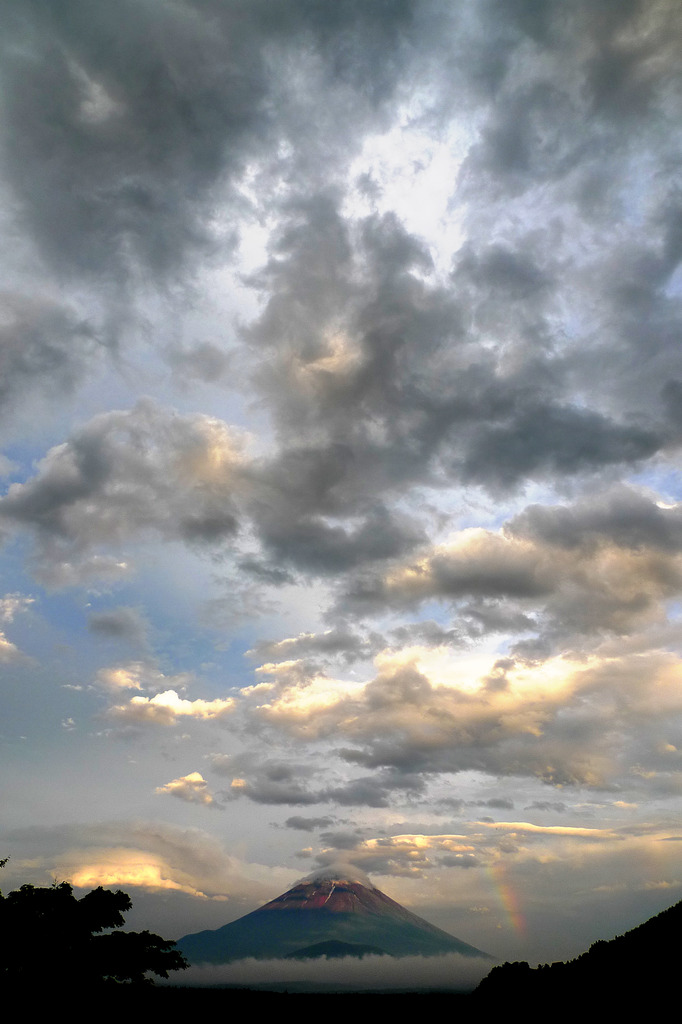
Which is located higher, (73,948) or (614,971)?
(73,948)

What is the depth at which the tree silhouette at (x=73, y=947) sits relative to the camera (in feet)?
173

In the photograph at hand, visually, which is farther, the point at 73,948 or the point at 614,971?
the point at 614,971

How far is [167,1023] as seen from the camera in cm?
5975

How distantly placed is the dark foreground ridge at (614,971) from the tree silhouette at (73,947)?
377 feet

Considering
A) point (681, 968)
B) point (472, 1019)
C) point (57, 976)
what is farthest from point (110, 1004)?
point (472, 1019)

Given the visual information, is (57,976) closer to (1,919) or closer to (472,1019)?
(1,919)

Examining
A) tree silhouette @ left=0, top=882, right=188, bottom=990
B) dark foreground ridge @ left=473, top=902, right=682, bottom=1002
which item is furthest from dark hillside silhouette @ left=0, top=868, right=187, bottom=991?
dark foreground ridge @ left=473, top=902, right=682, bottom=1002

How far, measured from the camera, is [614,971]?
139750 millimetres

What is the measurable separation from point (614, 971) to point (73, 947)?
133195 mm

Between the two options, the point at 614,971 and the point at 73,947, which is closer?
the point at 73,947

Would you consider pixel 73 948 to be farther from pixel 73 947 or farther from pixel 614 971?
pixel 614 971

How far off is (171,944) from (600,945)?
147 metres

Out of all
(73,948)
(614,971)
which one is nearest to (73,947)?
(73,948)

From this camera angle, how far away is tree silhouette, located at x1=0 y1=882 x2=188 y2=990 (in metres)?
52.7
